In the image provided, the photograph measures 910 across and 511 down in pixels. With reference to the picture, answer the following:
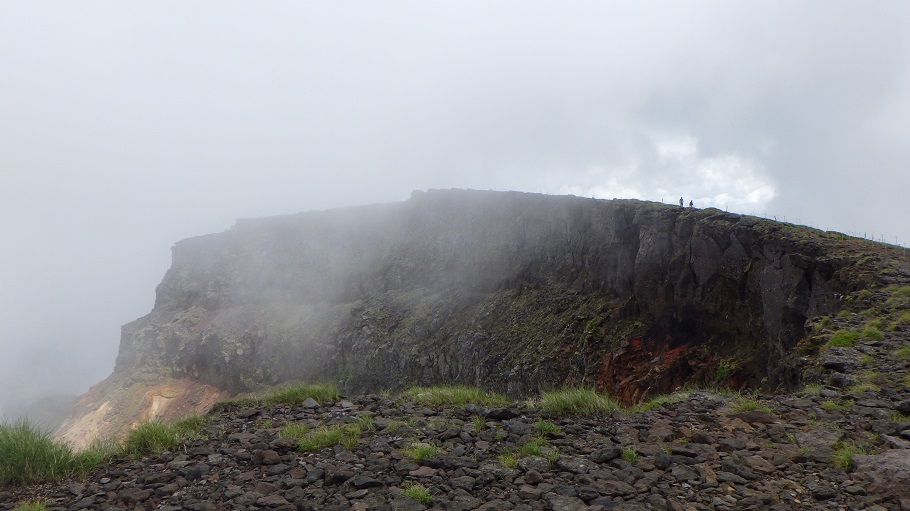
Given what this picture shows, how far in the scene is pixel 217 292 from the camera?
64.1 metres

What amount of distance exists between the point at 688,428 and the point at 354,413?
16.5ft

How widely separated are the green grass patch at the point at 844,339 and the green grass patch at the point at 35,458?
511 inches

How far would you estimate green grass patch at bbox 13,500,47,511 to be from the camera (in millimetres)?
6363

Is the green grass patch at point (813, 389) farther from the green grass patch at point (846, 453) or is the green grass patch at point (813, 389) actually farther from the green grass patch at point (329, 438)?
the green grass patch at point (329, 438)

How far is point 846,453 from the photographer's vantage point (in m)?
6.39

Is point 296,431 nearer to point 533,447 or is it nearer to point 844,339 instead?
point 533,447

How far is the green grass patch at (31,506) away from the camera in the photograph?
6.36m

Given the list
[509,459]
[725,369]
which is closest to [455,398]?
[509,459]

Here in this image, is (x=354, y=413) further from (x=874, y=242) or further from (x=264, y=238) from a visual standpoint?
(x=264, y=238)

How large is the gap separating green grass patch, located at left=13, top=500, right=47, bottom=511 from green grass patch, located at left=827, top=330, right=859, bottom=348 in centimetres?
1305

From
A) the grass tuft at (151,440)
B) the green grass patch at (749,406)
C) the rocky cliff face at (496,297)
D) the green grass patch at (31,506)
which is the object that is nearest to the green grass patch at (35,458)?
the grass tuft at (151,440)

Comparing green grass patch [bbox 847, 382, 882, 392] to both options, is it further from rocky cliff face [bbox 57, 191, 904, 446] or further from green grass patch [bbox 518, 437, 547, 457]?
green grass patch [bbox 518, 437, 547, 457]

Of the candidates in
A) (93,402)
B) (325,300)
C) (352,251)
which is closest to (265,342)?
(325,300)

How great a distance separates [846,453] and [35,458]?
996 cm
